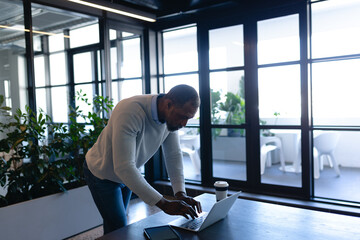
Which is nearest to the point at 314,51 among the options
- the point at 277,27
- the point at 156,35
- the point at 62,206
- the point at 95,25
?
the point at 277,27

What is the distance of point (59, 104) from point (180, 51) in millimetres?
1949

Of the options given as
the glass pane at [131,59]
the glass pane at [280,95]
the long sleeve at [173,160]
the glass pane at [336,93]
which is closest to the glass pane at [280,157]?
the glass pane at [280,95]

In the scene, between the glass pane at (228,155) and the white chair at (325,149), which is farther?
the glass pane at (228,155)

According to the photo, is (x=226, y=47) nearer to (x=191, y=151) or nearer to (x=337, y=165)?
(x=191, y=151)

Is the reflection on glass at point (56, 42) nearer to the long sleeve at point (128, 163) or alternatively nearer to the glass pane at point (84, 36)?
the glass pane at point (84, 36)

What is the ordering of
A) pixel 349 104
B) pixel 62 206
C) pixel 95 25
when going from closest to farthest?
→ pixel 62 206 < pixel 349 104 < pixel 95 25

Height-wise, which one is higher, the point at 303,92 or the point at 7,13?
the point at 7,13

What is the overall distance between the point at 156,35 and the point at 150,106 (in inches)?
131

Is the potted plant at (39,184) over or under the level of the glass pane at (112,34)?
under

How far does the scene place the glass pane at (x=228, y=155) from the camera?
167 inches

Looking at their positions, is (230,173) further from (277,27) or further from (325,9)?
(325,9)

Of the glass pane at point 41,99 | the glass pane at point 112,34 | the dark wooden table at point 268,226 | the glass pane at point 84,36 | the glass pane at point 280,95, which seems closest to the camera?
the dark wooden table at point 268,226

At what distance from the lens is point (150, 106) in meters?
1.83

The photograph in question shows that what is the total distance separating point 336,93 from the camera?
11.6 ft
